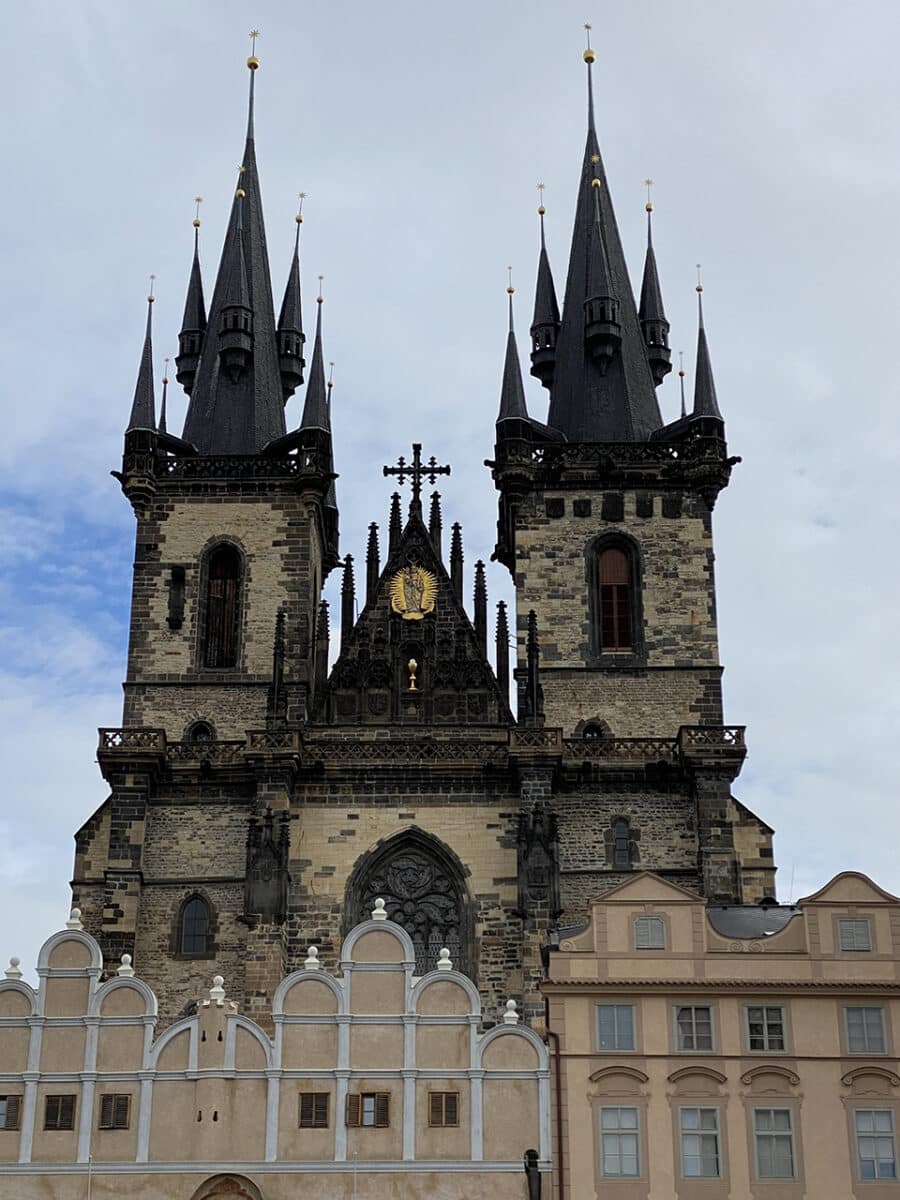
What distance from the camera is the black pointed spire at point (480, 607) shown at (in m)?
46.6

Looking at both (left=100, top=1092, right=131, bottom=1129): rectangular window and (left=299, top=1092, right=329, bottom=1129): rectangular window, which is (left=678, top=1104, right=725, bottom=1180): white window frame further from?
(left=100, top=1092, right=131, bottom=1129): rectangular window

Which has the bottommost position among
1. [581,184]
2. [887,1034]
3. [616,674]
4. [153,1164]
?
[153,1164]

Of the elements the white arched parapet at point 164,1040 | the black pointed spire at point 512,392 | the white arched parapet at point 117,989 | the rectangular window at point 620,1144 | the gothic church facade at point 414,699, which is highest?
the black pointed spire at point 512,392

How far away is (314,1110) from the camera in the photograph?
28703mm

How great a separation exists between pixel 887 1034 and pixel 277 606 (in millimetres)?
21796

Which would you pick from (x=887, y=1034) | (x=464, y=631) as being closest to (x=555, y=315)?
(x=464, y=631)

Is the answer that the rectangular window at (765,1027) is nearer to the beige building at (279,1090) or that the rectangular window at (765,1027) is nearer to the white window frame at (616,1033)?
the white window frame at (616,1033)

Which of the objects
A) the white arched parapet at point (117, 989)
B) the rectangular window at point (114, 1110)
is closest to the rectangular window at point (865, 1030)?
the white arched parapet at point (117, 989)

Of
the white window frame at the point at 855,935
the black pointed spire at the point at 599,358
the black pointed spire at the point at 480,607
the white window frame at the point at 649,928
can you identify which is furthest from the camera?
the black pointed spire at the point at 599,358

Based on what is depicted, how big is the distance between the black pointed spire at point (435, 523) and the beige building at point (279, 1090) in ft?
62.0

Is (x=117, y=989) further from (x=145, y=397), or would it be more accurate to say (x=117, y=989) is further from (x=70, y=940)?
(x=145, y=397)

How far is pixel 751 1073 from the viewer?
28.8 metres

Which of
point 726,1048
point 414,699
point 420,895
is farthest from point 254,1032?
point 414,699

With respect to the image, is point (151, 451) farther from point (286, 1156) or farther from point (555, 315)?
point (286, 1156)
